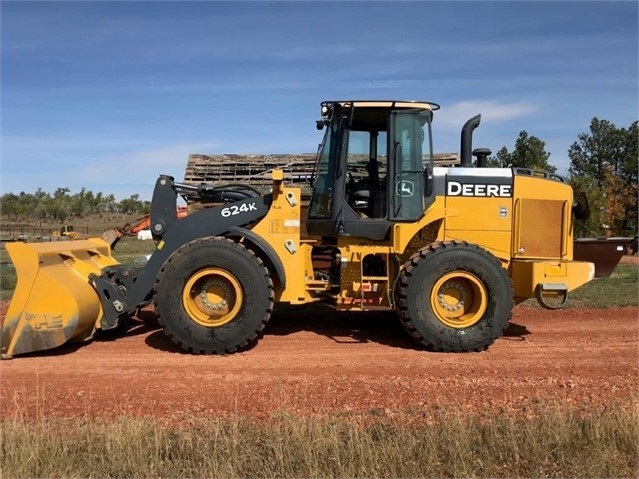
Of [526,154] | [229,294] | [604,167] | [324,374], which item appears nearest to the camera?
[324,374]

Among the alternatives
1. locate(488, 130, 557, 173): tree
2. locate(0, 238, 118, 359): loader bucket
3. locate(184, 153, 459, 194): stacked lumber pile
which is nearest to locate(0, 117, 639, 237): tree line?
locate(488, 130, 557, 173): tree

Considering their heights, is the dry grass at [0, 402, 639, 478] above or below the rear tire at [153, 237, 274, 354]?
below

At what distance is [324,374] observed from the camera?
6.12 metres

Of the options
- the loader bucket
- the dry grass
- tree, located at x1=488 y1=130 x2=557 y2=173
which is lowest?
the dry grass

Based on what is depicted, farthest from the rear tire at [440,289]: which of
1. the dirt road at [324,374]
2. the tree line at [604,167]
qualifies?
the tree line at [604,167]

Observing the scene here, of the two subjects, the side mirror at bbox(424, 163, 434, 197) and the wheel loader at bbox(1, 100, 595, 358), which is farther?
the side mirror at bbox(424, 163, 434, 197)

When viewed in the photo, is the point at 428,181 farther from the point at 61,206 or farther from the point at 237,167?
the point at 61,206

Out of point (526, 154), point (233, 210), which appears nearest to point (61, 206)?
point (526, 154)

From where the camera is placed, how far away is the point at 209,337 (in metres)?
6.96

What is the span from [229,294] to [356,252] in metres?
1.64

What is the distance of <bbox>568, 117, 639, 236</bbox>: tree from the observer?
29875 millimetres

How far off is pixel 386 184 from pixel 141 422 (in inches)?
167

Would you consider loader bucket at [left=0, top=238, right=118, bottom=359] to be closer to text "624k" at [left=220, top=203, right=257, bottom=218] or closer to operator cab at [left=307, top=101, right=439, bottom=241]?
text "624k" at [left=220, top=203, right=257, bottom=218]

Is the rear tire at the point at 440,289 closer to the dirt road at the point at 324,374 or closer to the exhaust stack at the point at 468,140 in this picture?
the dirt road at the point at 324,374
